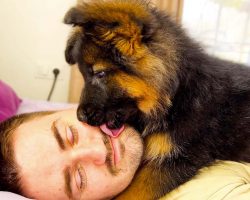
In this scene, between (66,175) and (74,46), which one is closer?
(66,175)

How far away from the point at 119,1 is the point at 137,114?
47 centimetres

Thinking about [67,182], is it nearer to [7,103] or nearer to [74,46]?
[74,46]

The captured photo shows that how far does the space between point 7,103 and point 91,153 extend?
1.21 m

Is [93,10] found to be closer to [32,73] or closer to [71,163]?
[71,163]

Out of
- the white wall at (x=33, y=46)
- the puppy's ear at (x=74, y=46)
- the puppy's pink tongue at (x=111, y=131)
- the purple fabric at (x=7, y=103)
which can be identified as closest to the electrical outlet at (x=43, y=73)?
the white wall at (x=33, y=46)

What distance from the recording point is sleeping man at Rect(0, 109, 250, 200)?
1.33m

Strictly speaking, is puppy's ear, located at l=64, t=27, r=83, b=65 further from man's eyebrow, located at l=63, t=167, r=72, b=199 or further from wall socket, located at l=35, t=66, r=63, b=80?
wall socket, located at l=35, t=66, r=63, b=80

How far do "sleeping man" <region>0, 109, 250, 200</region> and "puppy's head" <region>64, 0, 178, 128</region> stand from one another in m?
0.09

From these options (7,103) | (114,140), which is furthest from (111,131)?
(7,103)

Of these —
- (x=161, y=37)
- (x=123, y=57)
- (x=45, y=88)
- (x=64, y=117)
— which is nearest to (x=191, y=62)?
(x=161, y=37)

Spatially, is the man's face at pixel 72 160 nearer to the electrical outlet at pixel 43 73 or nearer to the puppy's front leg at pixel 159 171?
the puppy's front leg at pixel 159 171

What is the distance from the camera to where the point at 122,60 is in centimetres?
134

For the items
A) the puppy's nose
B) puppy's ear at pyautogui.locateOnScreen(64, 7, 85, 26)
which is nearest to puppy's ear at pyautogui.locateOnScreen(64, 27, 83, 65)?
puppy's ear at pyautogui.locateOnScreen(64, 7, 85, 26)

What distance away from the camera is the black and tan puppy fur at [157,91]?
1.34 metres
